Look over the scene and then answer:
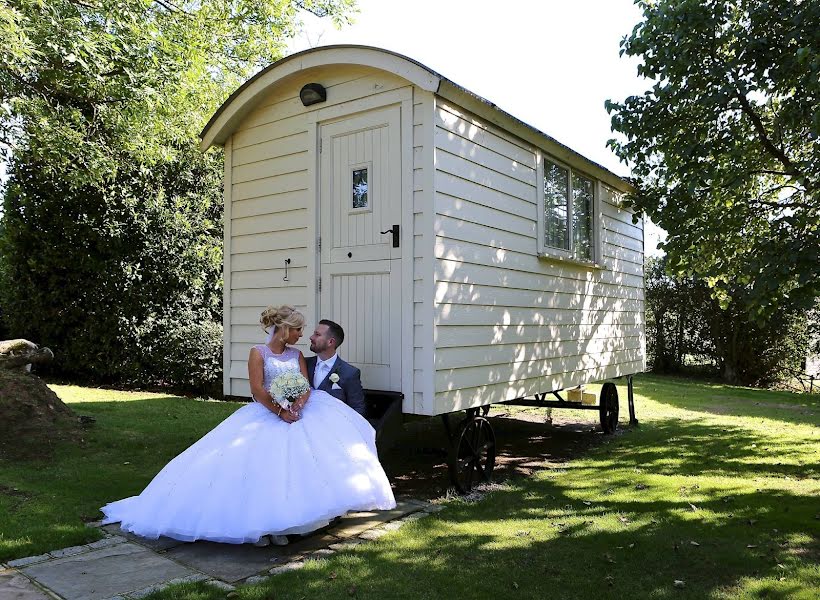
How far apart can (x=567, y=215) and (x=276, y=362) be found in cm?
418

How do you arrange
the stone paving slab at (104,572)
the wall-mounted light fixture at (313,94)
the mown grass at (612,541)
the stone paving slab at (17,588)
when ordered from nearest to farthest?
the stone paving slab at (17,588), the stone paving slab at (104,572), the mown grass at (612,541), the wall-mounted light fixture at (313,94)

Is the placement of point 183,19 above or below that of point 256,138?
above

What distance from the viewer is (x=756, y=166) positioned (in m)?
7.57

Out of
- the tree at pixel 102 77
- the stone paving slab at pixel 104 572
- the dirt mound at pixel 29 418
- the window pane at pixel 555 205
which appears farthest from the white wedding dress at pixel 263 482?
the tree at pixel 102 77

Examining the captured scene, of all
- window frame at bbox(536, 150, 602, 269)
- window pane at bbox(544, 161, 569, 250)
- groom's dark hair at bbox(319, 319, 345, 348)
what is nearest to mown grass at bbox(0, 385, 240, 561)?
groom's dark hair at bbox(319, 319, 345, 348)

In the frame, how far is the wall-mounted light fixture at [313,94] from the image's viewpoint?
5.61 m

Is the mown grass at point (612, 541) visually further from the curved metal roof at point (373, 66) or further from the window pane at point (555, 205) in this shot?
the curved metal roof at point (373, 66)

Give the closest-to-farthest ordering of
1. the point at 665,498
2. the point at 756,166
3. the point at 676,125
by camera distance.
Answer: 1. the point at 665,498
2. the point at 676,125
3. the point at 756,166

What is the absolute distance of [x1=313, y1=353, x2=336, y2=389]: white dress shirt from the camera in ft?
16.0

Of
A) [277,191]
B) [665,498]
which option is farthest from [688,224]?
[277,191]

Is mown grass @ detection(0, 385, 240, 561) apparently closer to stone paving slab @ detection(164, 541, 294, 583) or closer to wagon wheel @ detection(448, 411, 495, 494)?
stone paving slab @ detection(164, 541, 294, 583)

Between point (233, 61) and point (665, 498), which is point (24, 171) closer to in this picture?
point (233, 61)

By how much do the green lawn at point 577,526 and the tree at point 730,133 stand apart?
179 centimetres

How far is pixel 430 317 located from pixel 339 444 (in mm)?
1219
